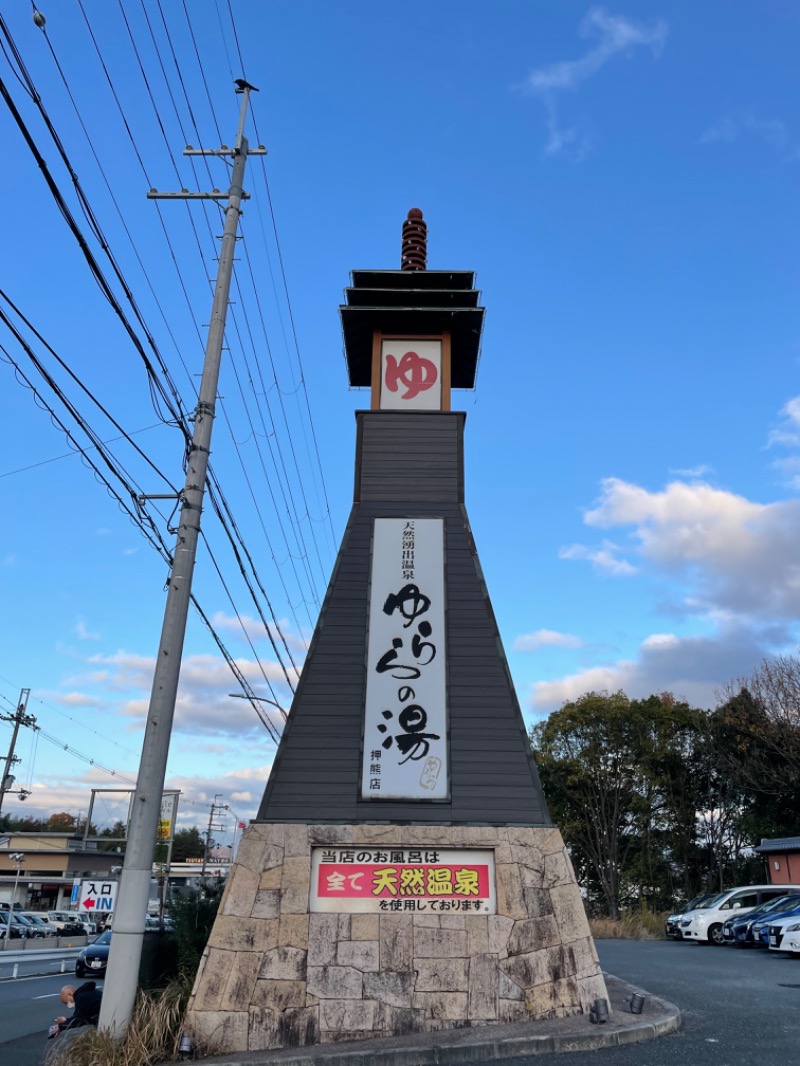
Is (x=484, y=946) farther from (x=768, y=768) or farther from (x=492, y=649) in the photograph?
(x=768, y=768)

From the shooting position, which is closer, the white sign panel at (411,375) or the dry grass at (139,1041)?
the dry grass at (139,1041)

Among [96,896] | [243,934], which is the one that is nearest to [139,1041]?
[243,934]

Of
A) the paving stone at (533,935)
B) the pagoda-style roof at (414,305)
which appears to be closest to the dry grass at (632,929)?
the paving stone at (533,935)

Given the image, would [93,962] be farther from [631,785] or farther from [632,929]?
[631,785]

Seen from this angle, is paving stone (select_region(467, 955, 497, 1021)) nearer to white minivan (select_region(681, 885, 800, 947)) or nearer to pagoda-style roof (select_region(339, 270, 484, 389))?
pagoda-style roof (select_region(339, 270, 484, 389))

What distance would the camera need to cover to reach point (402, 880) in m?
9.49

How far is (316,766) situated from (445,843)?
189cm

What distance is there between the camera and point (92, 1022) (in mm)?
8375

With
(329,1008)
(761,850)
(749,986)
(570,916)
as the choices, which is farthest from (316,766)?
(761,850)

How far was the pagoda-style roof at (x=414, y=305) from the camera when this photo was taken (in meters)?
13.6

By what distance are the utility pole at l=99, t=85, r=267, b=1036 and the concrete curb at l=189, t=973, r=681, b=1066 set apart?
1387 mm

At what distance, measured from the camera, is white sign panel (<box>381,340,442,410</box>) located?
13.4 m

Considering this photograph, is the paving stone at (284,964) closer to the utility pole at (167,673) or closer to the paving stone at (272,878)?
the paving stone at (272,878)

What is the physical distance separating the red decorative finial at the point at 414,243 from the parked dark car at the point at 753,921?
17258 millimetres
